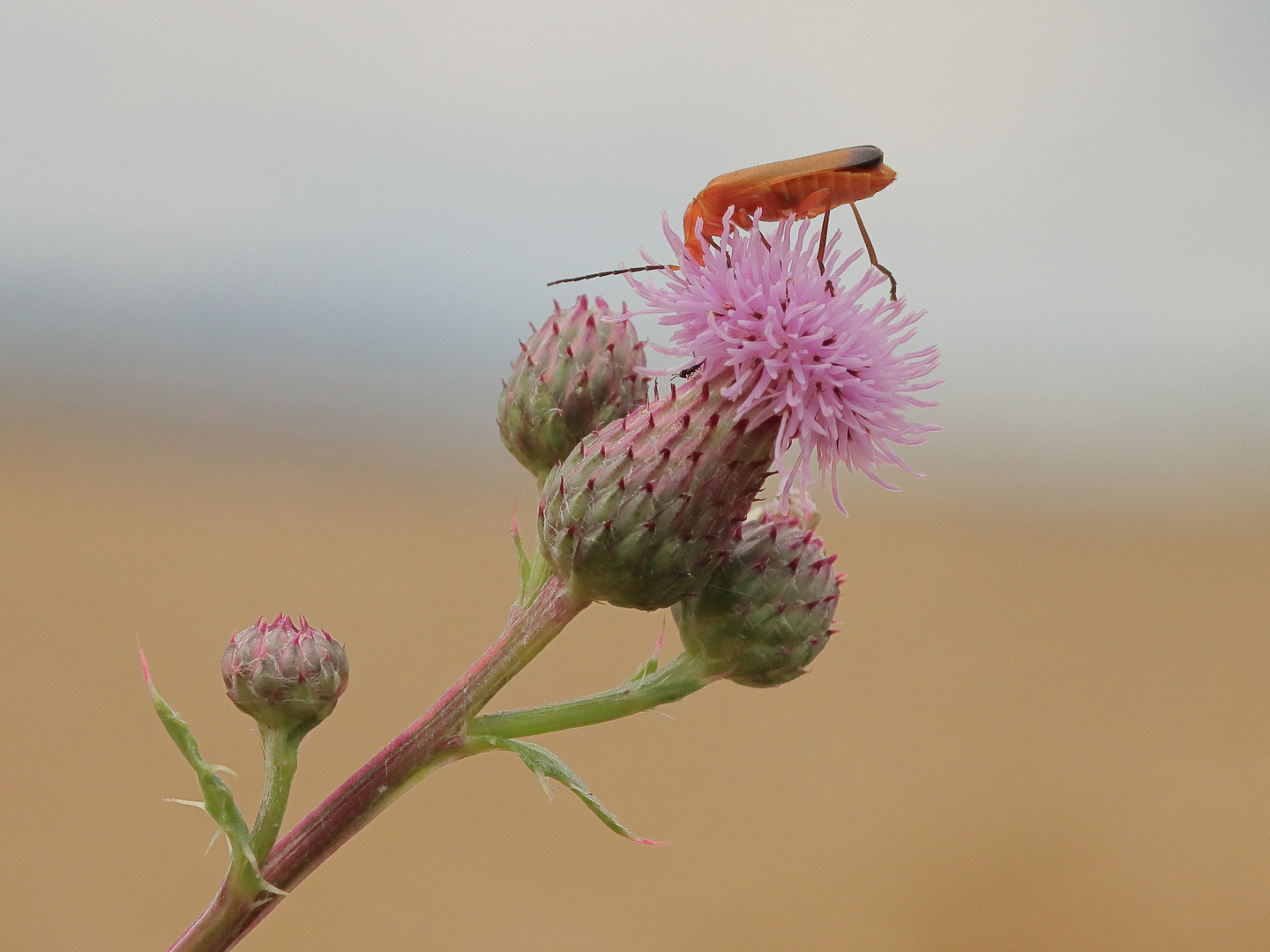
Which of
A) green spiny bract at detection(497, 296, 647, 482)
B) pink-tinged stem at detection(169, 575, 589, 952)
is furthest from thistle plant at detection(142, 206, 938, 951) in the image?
green spiny bract at detection(497, 296, 647, 482)

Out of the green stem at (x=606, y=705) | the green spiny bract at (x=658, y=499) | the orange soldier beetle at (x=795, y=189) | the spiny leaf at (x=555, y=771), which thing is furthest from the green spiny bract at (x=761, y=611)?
→ the orange soldier beetle at (x=795, y=189)

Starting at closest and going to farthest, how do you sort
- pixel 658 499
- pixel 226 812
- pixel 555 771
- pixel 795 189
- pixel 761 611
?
pixel 226 812
pixel 555 771
pixel 658 499
pixel 795 189
pixel 761 611

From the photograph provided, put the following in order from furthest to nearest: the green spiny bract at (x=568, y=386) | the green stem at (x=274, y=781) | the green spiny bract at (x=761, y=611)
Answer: the green spiny bract at (x=568, y=386), the green spiny bract at (x=761, y=611), the green stem at (x=274, y=781)

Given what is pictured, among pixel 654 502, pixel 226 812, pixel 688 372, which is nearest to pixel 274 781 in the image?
pixel 226 812

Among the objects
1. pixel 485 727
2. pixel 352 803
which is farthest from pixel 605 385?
pixel 352 803

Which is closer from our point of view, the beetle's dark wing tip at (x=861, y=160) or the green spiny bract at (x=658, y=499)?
the green spiny bract at (x=658, y=499)

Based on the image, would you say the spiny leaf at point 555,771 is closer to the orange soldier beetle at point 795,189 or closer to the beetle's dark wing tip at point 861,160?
the orange soldier beetle at point 795,189

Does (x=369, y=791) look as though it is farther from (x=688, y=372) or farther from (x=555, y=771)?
(x=688, y=372)

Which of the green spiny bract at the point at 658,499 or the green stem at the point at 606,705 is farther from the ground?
the green spiny bract at the point at 658,499
